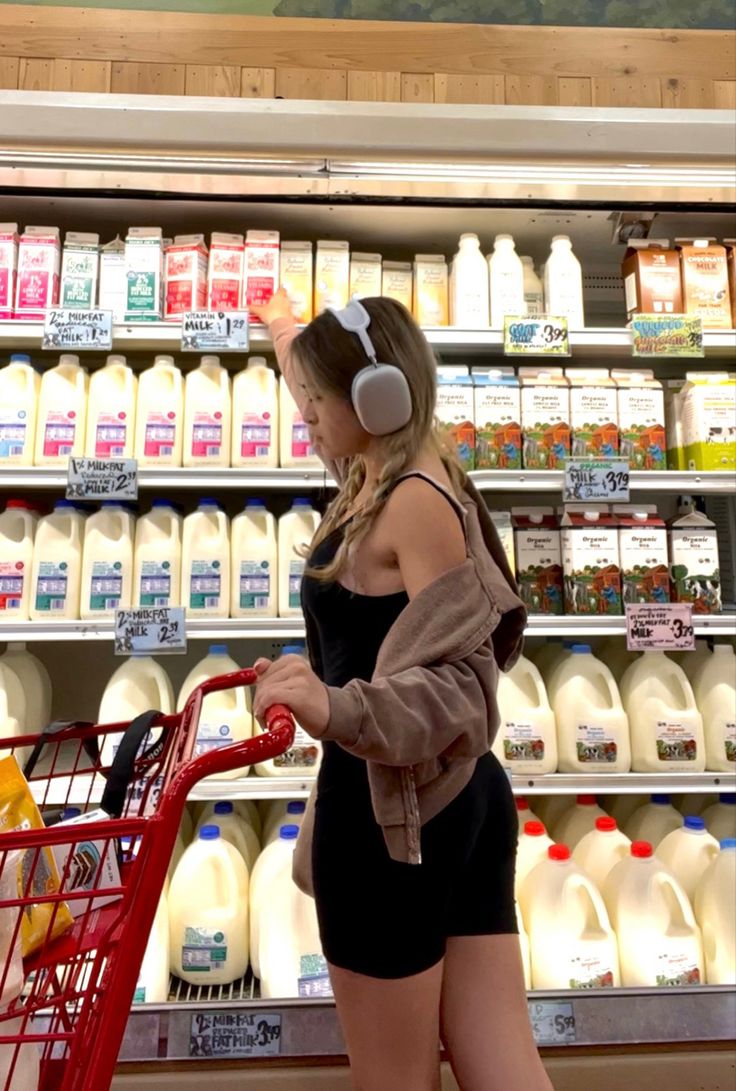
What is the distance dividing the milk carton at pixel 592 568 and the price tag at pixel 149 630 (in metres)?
1.04

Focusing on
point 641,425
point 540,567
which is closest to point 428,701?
point 540,567

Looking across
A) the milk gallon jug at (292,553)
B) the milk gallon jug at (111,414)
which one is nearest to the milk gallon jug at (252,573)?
the milk gallon jug at (292,553)

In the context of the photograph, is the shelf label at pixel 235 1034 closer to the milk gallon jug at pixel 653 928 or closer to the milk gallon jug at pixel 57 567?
the milk gallon jug at pixel 653 928

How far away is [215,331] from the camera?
1928 millimetres

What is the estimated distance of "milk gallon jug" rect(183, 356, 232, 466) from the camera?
6.65 feet

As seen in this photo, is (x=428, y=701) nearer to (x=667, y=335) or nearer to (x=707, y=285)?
(x=667, y=335)

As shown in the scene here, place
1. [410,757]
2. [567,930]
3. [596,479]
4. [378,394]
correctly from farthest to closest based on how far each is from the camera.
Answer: [596,479]
[567,930]
[378,394]
[410,757]

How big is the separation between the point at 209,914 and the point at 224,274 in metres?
1.65

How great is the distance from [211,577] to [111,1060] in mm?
1367

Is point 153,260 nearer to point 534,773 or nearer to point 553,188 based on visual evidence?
point 553,188

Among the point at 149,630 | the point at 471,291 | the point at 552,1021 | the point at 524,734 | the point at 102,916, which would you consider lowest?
the point at 552,1021

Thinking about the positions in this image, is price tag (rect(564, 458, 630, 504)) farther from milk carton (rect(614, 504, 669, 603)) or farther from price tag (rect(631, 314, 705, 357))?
price tag (rect(631, 314, 705, 357))

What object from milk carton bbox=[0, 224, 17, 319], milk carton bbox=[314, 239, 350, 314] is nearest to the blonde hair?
milk carton bbox=[314, 239, 350, 314]

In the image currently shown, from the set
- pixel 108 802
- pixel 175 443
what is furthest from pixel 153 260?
pixel 108 802
